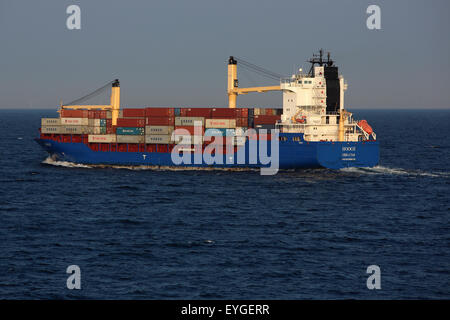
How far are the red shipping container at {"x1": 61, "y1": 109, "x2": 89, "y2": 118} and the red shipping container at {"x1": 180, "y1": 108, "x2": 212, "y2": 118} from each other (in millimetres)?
14220

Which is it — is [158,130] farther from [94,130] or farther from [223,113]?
[94,130]

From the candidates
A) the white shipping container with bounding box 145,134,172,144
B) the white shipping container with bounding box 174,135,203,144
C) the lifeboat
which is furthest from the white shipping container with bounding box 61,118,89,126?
the lifeboat

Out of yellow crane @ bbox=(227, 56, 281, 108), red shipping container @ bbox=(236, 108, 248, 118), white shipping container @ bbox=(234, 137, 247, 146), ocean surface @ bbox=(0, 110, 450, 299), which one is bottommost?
ocean surface @ bbox=(0, 110, 450, 299)

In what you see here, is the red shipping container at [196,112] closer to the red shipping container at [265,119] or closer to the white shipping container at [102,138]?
the red shipping container at [265,119]

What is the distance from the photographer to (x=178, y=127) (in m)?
77.0

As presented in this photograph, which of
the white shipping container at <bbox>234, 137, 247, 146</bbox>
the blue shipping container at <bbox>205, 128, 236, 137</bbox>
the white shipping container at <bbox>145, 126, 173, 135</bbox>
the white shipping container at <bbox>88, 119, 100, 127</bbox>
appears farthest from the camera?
the white shipping container at <bbox>88, 119, 100, 127</bbox>

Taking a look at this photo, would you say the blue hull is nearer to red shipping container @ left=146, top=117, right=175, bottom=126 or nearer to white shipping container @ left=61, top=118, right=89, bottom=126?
white shipping container @ left=61, top=118, right=89, bottom=126

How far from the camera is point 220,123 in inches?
2950

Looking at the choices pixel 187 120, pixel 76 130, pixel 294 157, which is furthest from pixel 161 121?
pixel 294 157

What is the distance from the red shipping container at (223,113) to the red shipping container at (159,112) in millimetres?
5563

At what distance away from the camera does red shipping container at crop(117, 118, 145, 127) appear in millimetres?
79125

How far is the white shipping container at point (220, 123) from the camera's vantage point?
74.4 m

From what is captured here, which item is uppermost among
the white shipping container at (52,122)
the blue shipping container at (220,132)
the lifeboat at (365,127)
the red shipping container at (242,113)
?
the red shipping container at (242,113)

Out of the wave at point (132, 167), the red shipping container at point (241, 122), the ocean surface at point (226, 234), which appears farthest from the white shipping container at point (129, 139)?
the red shipping container at point (241, 122)
